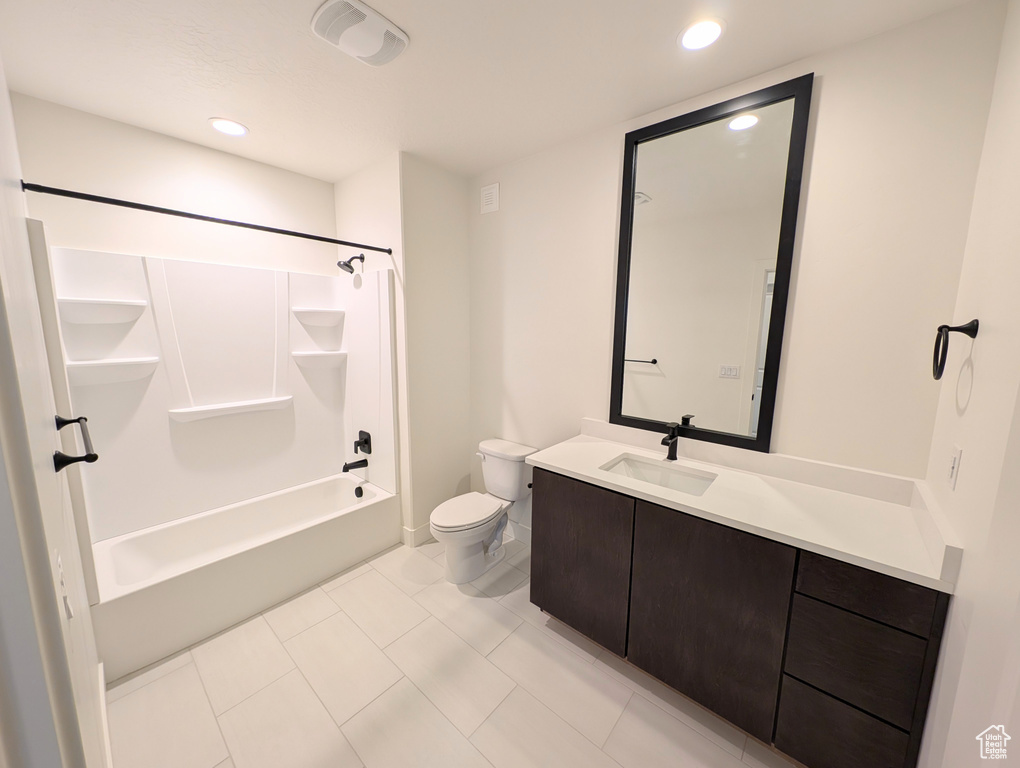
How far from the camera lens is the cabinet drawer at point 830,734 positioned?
43.1 inches

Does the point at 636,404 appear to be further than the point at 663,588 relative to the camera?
Yes

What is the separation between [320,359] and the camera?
2.71 m

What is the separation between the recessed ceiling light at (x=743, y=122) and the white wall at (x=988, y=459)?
67 cm

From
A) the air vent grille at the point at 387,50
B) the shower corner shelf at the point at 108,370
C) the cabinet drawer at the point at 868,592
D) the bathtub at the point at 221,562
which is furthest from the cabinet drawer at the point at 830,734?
the shower corner shelf at the point at 108,370

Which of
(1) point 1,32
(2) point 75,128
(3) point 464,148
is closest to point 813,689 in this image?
(3) point 464,148

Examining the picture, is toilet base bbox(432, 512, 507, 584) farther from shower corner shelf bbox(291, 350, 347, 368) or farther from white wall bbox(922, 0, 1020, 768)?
white wall bbox(922, 0, 1020, 768)

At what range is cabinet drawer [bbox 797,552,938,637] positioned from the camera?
1.02 metres

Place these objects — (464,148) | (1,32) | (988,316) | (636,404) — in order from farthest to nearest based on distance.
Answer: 1. (464,148)
2. (636,404)
3. (1,32)
4. (988,316)

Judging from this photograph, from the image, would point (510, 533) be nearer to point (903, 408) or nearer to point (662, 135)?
point (903, 408)

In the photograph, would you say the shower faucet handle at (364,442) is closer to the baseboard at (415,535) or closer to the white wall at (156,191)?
the baseboard at (415,535)

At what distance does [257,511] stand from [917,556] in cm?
311

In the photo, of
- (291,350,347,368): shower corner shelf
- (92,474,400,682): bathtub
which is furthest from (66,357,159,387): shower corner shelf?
(92,474,400,682): bathtub

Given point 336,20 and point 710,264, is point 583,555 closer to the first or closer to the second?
point 710,264

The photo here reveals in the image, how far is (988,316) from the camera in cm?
101
